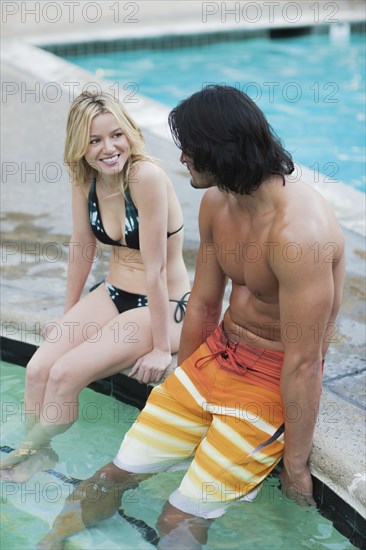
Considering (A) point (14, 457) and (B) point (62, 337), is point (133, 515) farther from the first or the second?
(B) point (62, 337)

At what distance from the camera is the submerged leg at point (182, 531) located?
112 inches

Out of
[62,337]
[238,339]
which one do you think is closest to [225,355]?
[238,339]

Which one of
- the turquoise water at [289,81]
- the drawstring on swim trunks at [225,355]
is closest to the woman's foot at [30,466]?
the drawstring on swim trunks at [225,355]

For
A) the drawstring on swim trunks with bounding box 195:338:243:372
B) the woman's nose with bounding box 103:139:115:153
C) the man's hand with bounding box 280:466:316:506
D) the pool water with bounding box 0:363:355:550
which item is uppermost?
the woman's nose with bounding box 103:139:115:153

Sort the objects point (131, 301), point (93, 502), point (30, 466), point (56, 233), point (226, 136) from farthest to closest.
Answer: point (56, 233), point (131, 301), point (30, 466), point (93, 502), point (226, 136)

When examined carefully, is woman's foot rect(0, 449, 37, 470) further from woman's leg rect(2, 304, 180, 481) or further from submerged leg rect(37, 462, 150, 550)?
submerged leg rect(37, 462, 150, 550)

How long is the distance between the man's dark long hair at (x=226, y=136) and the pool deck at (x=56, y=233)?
41.0 inches

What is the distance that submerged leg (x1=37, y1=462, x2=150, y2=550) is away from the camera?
9.92ft

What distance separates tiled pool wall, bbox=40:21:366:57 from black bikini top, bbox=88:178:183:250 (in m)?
9.37

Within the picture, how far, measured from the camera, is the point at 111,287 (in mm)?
3803

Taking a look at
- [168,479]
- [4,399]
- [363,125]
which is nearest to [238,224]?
[168,479]

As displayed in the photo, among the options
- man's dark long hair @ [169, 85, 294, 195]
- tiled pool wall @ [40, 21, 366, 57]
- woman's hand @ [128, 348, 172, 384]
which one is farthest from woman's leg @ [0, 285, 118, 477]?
tiled pool wall @ [40, 21, 366, 57]

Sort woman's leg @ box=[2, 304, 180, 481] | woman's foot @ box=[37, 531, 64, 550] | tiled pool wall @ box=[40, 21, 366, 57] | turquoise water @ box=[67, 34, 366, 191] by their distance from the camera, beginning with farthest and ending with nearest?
tiled pool wall @ box=[40, 21, 366, 57], turquoise water @ box=[67, 34, 366, 191], woman's leg @ box=[2, 304, 180, 481], woman's foot @ box=[37, 531, 64, 550]

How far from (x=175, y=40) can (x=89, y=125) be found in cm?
1026
